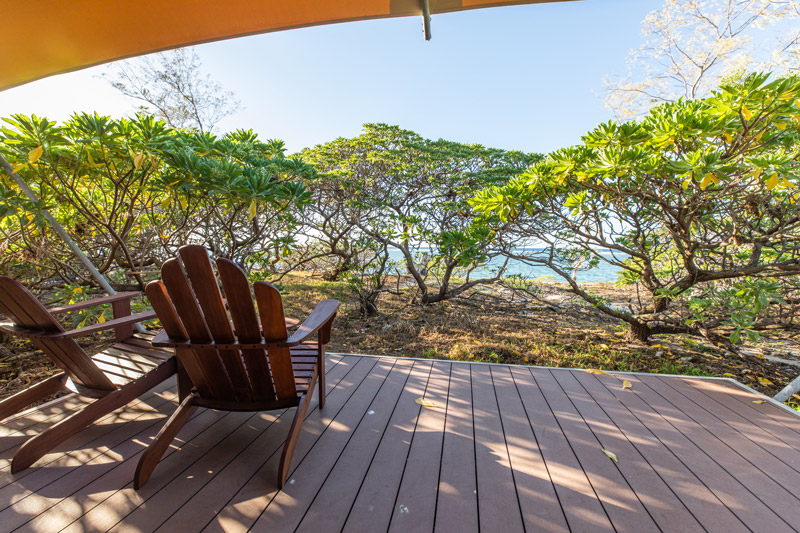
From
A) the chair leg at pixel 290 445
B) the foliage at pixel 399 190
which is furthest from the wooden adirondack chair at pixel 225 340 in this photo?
the foliage at pixel 399 190

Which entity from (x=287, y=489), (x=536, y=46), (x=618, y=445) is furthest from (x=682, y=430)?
(x=536, y=46)

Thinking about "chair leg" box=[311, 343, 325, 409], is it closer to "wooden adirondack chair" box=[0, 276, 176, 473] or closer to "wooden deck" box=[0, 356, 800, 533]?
"wooden deck" box=[0, 356, 800, 533]

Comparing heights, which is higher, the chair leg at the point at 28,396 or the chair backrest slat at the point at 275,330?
the chair backrest slat at the point at 275,330

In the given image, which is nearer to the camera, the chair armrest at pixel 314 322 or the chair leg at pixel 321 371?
the chair armrest at pixel 314 322

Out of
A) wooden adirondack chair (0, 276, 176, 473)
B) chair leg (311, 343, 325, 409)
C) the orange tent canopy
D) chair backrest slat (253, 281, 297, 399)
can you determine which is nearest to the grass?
chair leg (311, 343, 325, 409)

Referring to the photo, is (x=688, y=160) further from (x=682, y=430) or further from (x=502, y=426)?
(x=502, y=426)

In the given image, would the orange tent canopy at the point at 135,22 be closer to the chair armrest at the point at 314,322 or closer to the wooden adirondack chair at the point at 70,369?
the wooden adirondack chair at the point at 70,369

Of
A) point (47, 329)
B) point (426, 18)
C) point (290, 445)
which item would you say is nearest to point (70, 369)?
point (47, 329)

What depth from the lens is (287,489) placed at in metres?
1.37

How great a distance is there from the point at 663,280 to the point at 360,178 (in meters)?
4.38

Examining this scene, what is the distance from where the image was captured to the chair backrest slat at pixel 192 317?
135cm

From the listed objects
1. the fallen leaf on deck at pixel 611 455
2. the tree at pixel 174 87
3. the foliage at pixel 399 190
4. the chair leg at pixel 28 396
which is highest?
the tree at pixel 174 87

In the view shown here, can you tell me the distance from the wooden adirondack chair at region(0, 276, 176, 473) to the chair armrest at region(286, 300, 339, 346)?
95cm

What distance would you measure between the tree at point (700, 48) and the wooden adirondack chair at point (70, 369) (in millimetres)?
10841
